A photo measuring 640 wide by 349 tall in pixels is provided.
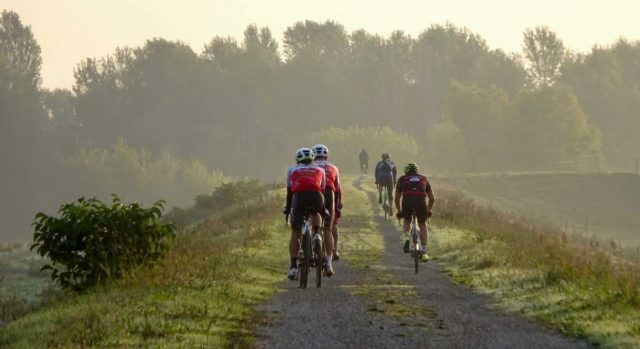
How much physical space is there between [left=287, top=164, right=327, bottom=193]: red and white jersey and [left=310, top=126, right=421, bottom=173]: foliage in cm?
8846

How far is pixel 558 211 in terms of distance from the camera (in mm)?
79812

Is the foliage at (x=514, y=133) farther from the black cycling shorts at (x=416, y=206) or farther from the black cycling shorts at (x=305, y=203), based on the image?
the black cycling shorts at (x=305, y=203)

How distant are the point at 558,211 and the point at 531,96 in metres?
26.0

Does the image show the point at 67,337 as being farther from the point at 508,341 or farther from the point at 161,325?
the point at 508,341

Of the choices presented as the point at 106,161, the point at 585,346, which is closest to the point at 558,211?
the point at 106,161

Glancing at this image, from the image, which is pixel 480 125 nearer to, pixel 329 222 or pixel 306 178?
pixel 329 222

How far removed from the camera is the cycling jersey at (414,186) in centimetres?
2080

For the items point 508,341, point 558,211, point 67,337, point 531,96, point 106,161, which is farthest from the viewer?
point 106,161

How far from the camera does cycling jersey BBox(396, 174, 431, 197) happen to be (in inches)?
819

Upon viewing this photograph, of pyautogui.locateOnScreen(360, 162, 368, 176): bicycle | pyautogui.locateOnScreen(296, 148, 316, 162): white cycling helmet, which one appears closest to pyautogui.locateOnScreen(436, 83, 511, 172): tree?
pyautogui.locateOnScreen(360, 162, 368, 176): bicycle

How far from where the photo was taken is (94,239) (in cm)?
1717

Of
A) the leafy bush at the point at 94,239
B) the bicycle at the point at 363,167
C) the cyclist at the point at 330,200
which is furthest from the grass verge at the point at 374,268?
the bicycle at the point at 363,167

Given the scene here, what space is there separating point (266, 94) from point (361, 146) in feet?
103

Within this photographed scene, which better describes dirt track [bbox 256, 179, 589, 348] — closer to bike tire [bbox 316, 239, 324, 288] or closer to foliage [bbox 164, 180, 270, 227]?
bike tire [bbox 316, 239, 324, 288]
